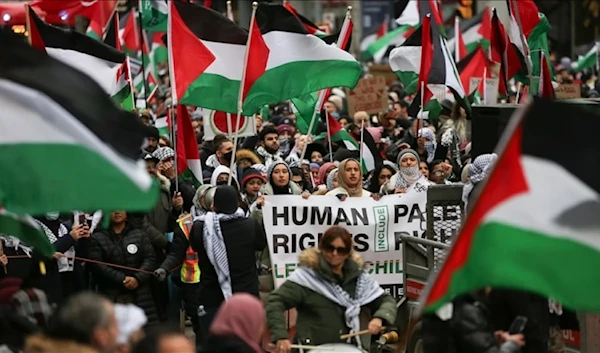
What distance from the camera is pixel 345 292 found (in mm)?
9227

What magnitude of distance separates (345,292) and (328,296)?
0.37 feet

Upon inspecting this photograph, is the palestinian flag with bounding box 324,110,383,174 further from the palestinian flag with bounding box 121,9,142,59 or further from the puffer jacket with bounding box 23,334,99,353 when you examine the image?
the palestinian flag with bounding box 121,9,142,59

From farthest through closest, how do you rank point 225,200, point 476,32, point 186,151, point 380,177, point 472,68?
1. point 476,32
2. point 472,68
3. point 380,177
4. point 186,151
5. point 225,200

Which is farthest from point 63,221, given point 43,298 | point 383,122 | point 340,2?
point 340,2

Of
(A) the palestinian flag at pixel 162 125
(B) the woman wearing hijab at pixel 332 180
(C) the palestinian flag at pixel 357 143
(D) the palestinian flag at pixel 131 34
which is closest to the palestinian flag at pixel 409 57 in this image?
(C) the palestinian flag at pixel 357 143

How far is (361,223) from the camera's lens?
1158 centimetres

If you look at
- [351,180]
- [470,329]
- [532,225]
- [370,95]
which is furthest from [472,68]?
[532,225]

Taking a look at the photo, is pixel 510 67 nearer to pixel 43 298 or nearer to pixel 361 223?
pixel 361 223

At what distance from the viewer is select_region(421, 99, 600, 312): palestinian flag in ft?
23.0

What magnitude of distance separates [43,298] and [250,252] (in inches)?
112

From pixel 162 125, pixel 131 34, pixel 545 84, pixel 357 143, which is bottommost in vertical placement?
pixel 131 34

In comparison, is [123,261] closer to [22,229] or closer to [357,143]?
[22,229]

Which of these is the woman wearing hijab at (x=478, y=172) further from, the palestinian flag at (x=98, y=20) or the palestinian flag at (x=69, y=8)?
the palestinian flag at (x=98, y=20)

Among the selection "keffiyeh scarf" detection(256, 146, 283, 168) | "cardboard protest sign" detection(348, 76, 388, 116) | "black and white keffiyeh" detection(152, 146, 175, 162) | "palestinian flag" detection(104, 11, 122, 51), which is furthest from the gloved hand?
"cardboard protest sign" detection(348, 76, 388, 116)
